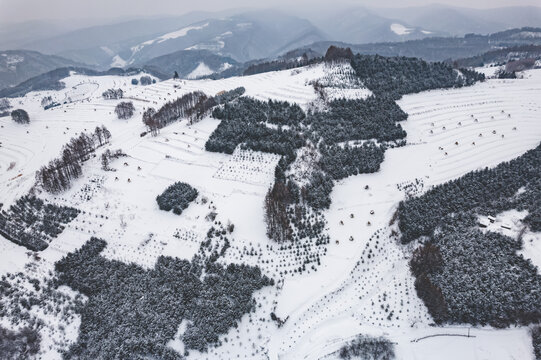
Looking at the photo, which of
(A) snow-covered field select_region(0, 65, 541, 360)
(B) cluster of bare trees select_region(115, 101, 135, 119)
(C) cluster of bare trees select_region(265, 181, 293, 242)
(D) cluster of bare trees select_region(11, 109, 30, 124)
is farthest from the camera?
(D) cluster of bare trees select_region(11, 109, 30, 124)

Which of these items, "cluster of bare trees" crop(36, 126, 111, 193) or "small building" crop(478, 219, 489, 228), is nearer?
"small building" crop(478, 219, 489, 228)

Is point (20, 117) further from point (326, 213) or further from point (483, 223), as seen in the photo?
point (483, 223)

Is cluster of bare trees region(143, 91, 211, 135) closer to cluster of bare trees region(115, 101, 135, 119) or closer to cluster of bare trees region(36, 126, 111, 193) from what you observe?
cluster of bare trees region(115, 101, 135, 119)

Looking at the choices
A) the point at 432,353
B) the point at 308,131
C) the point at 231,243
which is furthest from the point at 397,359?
the point at 308,131

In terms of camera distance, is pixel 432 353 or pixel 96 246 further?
pixel 96 246

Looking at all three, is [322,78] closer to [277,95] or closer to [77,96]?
[277,95]

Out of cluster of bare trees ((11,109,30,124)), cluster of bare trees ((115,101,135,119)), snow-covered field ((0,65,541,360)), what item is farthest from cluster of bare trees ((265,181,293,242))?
cluster of bare trees ((11,109,30,124))

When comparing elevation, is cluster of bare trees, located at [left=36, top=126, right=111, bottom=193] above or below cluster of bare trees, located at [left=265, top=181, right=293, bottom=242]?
below

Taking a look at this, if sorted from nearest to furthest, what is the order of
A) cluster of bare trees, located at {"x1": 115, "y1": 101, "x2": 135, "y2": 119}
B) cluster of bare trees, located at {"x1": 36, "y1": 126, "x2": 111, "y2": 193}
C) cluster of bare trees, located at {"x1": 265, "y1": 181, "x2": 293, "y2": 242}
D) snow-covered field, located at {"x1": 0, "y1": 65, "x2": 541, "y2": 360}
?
snow-covered field, located at {"x1": 0, "y1": 65, "x2": 541, "y2": 360}, cluster of bare trees, located at {"x1": 265, "y1": 181, "x2": 293, "y2": 242}, cluster of bare trees, located at {"x1": 36, "y1": 126, "x2": 111, "y2": 193}, cluster of bare trees, located at {"x1": 115, "y1": 101, "x2": 135, "y2": 119}

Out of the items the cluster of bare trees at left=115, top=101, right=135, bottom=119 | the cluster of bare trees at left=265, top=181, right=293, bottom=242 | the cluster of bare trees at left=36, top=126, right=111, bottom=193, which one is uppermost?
the cluster of bare trees at left=265, top=181, right=293, bottom=242
